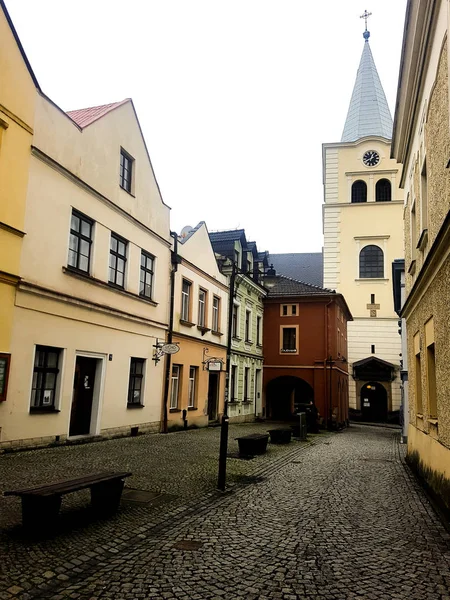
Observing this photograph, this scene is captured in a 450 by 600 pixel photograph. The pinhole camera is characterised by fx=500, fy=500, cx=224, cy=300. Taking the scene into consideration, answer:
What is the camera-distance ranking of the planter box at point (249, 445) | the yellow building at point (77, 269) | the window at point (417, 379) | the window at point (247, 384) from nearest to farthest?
the yellow building at point (77, 269), the window at point (417, 379), the planter box at point (249, 445), the window at point (247, 384)

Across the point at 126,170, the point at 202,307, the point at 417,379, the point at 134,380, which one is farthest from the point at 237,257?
the point at 417,379

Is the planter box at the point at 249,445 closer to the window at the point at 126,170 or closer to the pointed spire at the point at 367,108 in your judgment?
the window at the point at 126,170

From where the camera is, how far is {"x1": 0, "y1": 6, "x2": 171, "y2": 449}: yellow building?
11281mm

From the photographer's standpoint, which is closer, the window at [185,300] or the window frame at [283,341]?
the window at [185,300]

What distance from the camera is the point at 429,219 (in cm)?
932

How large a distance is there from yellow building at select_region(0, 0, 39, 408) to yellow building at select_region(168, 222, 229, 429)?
8675 millimetres

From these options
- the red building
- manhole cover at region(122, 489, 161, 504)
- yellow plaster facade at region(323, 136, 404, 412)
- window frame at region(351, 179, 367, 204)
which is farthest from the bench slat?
window frame at region(351, 179, 367, 204)

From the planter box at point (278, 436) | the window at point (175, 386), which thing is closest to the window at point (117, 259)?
the window at point (175, 386)

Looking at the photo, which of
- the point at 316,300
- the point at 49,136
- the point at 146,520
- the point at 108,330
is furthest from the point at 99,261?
the point at 316,300

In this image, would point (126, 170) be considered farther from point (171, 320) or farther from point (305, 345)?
point (305, 345)

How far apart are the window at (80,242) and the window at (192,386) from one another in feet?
27.8

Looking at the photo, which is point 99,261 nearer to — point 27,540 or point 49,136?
point 49,136

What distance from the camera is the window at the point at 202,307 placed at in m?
22.5

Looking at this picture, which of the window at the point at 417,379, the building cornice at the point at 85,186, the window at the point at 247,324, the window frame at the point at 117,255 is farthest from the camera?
the window at the point at 247,324
